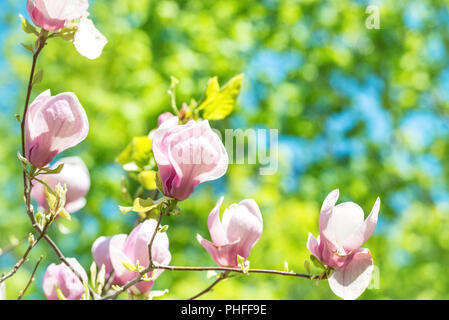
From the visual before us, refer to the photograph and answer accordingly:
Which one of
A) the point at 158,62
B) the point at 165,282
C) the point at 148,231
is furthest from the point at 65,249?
the point at 148,231

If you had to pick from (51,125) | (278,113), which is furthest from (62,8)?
(278,113)

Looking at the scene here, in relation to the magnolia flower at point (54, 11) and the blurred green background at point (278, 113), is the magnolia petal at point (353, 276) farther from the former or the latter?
the blurred green background at point (278, 113)

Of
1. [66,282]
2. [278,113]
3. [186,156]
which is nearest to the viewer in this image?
[186,156]

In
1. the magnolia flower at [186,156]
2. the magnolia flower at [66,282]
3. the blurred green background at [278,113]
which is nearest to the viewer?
the magnolia flower at [186,156]

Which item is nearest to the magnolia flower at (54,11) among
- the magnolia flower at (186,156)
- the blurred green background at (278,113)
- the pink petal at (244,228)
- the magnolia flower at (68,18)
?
the magnolia flower at (68,18)

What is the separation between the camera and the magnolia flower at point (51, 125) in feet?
1.30

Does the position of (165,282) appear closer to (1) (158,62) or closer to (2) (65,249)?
(2) (65,249)

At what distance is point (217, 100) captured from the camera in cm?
55

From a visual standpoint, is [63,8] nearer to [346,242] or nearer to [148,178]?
[148,178]

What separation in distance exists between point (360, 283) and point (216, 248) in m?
0.13

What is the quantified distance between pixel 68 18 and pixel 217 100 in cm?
20

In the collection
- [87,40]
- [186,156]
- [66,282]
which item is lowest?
[66,282]

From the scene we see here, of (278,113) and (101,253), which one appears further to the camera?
(278,113)

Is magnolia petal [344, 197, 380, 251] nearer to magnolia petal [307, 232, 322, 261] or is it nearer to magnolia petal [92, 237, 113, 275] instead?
magnolia petal [307, 232, 322, 261]
